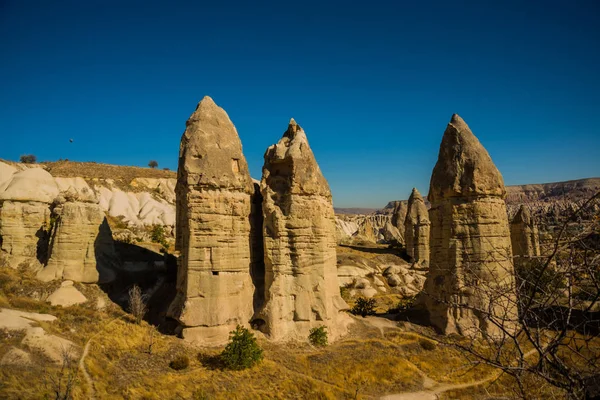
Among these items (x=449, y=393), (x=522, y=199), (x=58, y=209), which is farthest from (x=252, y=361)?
(x=58, y=209)

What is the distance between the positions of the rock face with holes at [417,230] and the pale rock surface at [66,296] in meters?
29.5

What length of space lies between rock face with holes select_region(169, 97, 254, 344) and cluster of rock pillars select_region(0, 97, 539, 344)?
1.8 inches

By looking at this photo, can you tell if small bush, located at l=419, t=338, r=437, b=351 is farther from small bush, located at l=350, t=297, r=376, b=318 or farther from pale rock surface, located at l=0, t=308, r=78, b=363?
pale rock surface, located at l=0, t=308, r=78, b=363

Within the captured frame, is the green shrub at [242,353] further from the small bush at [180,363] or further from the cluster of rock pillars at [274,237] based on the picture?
the cluster of rock pillars at [274,237]

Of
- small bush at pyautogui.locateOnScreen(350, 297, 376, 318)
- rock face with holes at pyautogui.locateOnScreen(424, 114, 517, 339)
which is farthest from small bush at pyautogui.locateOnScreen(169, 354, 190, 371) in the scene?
small bush at pyautogui.locateOnScreen(350, 297, 376, 318)

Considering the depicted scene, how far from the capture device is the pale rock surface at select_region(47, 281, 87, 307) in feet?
62.4

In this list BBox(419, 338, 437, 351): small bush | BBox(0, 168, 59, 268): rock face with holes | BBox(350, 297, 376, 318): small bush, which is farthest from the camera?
BBox(350, 297, 376, 318): small bush

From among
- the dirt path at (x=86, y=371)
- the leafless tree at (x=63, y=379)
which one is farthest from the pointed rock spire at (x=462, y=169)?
the leafless tree at (x=63, y=379)

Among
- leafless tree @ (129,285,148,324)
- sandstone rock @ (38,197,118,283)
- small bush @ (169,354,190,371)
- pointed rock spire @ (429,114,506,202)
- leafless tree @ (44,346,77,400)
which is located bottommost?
small bush @ (169,354,190,371)

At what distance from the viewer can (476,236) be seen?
1917 cm

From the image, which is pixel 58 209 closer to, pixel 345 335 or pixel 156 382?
pixel 156 382

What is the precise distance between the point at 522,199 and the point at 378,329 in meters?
14.3

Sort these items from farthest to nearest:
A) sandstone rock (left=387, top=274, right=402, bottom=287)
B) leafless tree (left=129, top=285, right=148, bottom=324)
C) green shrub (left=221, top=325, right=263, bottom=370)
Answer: sandstone rock (left=387, top=274, right=402, bottom=287), leafless tree (left=129, top=285, right=148, bottom=324), green shrub (left=221, top=325, right=263, bottom=370)

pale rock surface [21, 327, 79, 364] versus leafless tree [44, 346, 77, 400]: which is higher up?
pale rock surface [21, 327, 79, 364]
